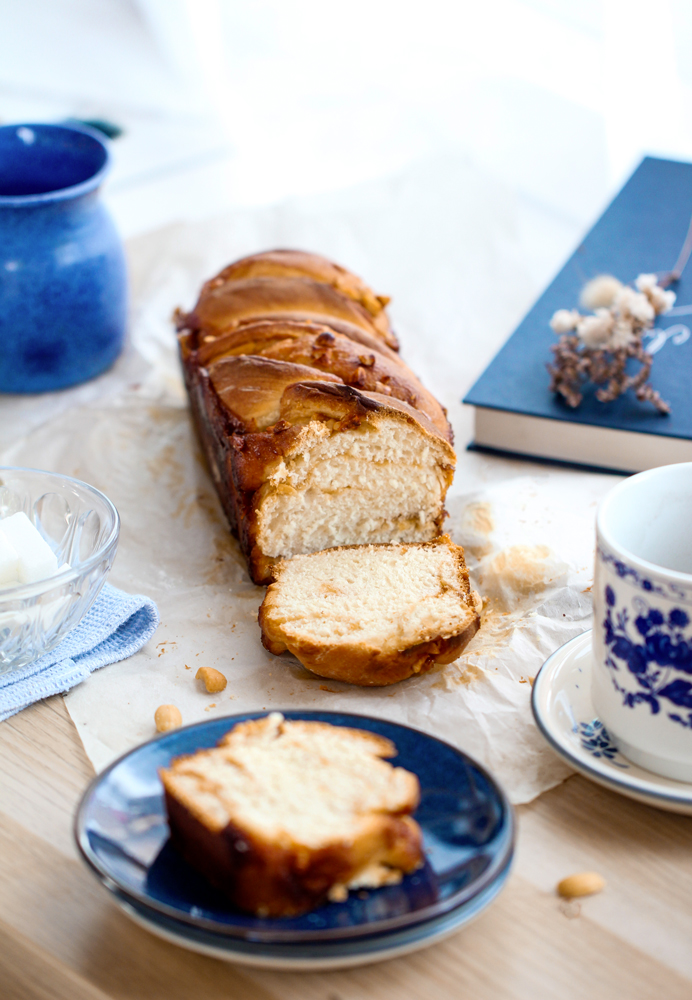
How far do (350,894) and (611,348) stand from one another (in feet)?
5.36

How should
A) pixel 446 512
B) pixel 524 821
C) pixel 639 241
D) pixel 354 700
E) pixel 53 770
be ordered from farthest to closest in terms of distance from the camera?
pixel 639 241 < pixel 446 512 < pixel 354 700 < pixel 53 770 < pixel 524 821

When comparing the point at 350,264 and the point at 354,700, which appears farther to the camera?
the point at 350,264

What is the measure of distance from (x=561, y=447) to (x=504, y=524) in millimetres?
378

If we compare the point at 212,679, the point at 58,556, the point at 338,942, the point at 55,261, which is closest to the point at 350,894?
the point at 338,942

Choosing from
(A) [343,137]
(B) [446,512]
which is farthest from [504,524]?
(A) [343,137]

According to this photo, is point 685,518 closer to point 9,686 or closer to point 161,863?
point 161,863

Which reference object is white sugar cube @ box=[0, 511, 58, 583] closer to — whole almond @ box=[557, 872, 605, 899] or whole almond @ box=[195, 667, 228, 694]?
whole almond @ box=[195, 667, 228, 694]

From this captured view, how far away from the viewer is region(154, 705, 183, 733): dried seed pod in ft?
5.56

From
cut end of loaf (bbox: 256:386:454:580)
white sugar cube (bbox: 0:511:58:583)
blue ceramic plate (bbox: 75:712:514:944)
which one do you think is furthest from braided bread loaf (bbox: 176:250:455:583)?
blue ceramic plate (bbox: 75:712:514:944)

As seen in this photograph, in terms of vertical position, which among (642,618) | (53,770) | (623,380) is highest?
(642,618)

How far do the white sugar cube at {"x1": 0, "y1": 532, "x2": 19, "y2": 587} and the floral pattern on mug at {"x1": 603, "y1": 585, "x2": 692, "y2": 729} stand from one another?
1.05 m

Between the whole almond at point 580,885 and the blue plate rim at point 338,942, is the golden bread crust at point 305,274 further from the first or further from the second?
the blue plate rim at point 338,942

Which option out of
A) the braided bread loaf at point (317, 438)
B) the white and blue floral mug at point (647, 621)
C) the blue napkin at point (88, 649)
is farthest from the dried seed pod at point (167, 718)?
the white and blue floral mug at point (647, 621)

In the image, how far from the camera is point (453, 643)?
178 centimetres
